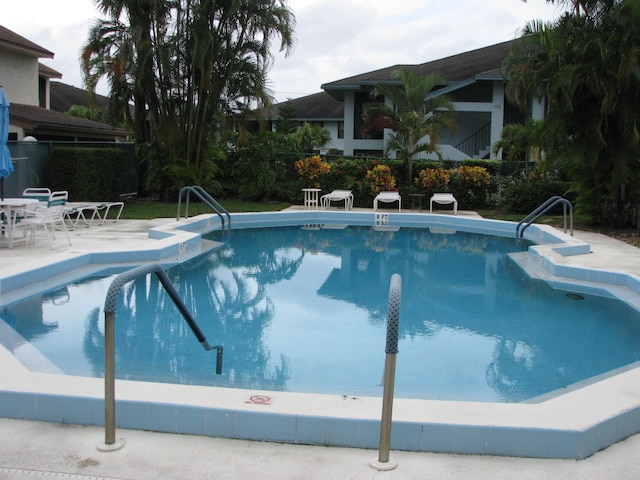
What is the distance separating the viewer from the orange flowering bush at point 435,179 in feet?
65.0

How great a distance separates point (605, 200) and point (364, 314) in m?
9.55

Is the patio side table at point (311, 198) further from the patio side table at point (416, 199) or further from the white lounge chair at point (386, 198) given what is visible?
the patio side table at point (416, 199)

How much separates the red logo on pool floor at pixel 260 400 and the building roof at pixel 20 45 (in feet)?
66.4

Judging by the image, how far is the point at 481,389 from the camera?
19.0ft

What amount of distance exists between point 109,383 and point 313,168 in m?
16.9

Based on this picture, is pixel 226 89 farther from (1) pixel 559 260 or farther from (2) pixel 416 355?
(2) pixel 416 355

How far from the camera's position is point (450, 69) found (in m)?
31.0

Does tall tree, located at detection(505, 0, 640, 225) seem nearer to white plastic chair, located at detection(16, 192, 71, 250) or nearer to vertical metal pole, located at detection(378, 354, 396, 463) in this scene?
white plastic chair, located at detection(16, 192, 71, 250)

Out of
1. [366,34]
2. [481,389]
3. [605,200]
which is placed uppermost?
[366,34]

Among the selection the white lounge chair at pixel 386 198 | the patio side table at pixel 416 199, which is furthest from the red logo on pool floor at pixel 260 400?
the patio side table at pixel 416 199

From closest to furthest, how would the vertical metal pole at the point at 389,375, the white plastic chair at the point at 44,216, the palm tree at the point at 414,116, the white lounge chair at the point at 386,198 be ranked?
the vertical metal pole at the point at 389,375
the white plastic chair at the point at 44,216
the white lounge chair at the point at 386,198
the palm tree at the point at 414,116

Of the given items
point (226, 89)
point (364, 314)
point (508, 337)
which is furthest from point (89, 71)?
point (508, 337)

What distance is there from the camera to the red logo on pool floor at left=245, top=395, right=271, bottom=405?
14.0 feet

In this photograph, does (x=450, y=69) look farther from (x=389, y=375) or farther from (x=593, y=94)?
(x=389, y=375)
